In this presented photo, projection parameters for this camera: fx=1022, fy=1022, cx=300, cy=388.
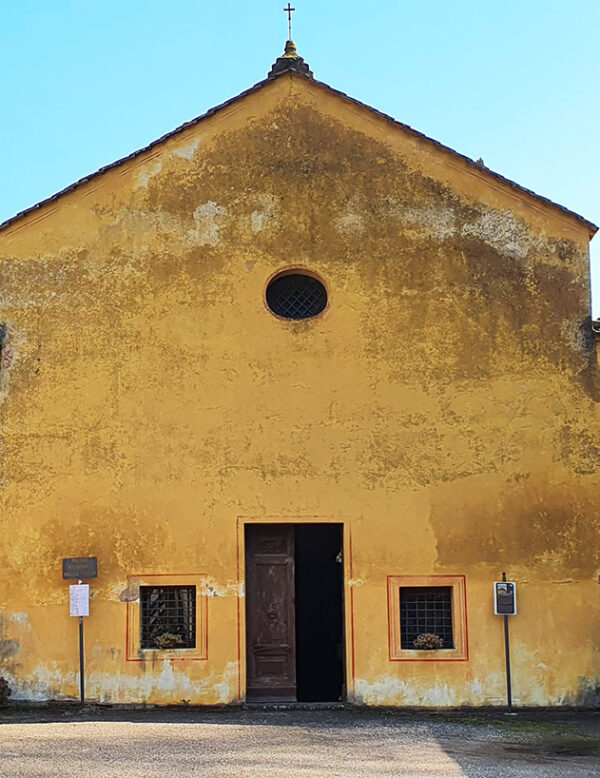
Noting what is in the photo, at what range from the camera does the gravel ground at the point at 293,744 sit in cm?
1002

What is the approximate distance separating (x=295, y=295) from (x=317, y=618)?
239 inches

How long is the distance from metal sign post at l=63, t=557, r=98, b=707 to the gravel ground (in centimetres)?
70

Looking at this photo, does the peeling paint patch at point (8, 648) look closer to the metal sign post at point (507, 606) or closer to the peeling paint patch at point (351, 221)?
the metal sign post at point (507, 606)

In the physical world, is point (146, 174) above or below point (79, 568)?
above

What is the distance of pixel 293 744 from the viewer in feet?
37.6

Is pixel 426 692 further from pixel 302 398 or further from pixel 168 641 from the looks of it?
pixel 302 398

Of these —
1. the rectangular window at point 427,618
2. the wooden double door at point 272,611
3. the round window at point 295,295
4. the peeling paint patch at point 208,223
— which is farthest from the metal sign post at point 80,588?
the peeling paint patch at point 208,223

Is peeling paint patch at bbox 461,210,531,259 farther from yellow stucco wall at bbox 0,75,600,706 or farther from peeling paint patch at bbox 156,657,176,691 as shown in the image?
peeling paint patch at bbox 156,657,176,691

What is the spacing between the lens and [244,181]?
50.9ft

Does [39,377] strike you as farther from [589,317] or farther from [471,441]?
[589,317]

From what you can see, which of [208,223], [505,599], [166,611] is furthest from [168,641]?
[208,223]

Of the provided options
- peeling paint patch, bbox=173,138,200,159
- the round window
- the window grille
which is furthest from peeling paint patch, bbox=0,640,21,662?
peeling paint patch, bbox=173,138,200,159

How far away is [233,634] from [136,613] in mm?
1415

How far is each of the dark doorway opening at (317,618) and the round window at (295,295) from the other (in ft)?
12.8
